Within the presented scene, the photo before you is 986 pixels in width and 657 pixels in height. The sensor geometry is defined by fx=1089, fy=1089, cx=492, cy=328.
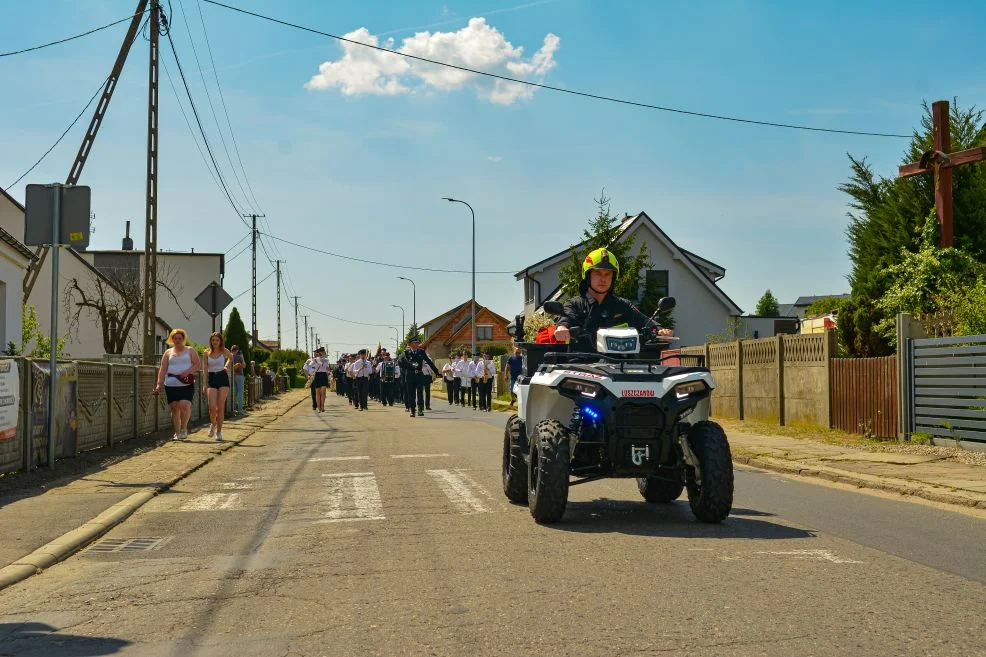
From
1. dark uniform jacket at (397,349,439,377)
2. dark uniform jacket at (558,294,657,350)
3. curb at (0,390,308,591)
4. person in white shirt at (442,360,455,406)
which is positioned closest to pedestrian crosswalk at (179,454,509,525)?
curb at (0,390,308,591)

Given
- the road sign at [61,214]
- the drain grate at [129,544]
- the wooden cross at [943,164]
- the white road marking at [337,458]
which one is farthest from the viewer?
the wooden cross at [943,164]

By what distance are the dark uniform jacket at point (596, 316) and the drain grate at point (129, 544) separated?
11.3 ft

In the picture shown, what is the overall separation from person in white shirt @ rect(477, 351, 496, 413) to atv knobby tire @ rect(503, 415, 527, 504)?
22.5 metres

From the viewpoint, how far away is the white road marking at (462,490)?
8.86 m

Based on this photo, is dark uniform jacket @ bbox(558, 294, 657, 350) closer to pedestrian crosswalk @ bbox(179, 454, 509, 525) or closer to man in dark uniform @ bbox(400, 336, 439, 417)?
pedestrian crosswalk @ bbox(179, 454, 509, 525)

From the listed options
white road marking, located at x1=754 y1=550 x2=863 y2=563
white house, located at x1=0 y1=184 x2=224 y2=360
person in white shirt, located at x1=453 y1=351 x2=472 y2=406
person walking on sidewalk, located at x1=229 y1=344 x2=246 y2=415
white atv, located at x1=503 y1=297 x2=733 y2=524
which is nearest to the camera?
white road marking, located at x1=754 y1=550 x2=863 y2=563

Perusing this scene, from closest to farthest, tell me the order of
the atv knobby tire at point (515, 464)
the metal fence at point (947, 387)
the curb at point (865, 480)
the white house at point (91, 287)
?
1. the atv knobby tire at point (515, 464)
2. the curb at point (865, 480)
3. the metal fence at point (947, 387)
4. the white house at point (91, 287)

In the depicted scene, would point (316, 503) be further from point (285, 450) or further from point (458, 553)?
point (285, 450)

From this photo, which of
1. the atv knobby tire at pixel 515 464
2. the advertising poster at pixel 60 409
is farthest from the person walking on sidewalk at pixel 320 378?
the atv knobby tire at pixel 515 464

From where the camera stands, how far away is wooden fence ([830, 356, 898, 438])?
15.6 metres

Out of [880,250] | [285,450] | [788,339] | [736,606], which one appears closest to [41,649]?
[736,606]

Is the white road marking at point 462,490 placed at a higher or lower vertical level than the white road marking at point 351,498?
higher

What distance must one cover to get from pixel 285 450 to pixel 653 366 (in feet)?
31.2

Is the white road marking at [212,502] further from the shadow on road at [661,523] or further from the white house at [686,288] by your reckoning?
the white house at [686,288]
